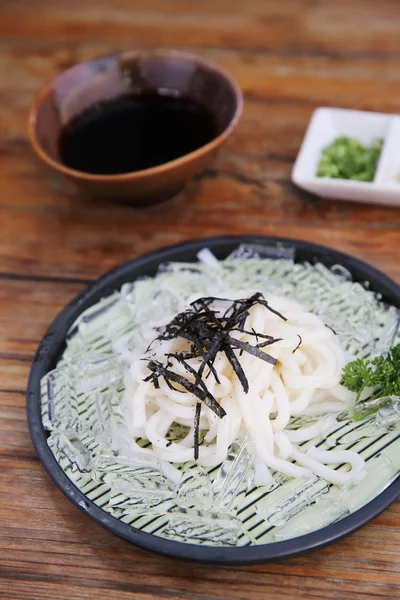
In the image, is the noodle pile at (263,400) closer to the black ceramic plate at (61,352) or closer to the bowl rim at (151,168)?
the black ceramic plate at (61,352)

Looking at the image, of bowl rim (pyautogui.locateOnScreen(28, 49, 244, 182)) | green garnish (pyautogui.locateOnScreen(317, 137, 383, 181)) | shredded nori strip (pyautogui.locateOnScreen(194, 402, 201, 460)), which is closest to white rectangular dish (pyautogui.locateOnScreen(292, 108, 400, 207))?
green garnish (pyautogui.locateOnScreen(317, 137, 383, 181))

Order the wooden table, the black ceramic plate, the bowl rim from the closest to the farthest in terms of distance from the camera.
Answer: the black ceramic plate
the wooden table
the bowl rim

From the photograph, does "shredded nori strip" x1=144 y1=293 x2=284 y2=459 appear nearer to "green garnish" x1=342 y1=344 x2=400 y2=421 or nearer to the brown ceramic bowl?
"green garnish" x1=342 y1=344 x2=400 y2=421

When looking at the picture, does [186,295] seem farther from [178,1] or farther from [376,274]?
[178,1]

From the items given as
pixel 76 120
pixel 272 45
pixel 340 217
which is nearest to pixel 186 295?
pixel 340 217

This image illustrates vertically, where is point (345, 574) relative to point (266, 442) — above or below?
below

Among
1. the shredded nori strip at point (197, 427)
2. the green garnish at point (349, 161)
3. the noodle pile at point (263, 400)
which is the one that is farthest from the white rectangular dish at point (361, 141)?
the shredded nori strip at point (197, 427)
